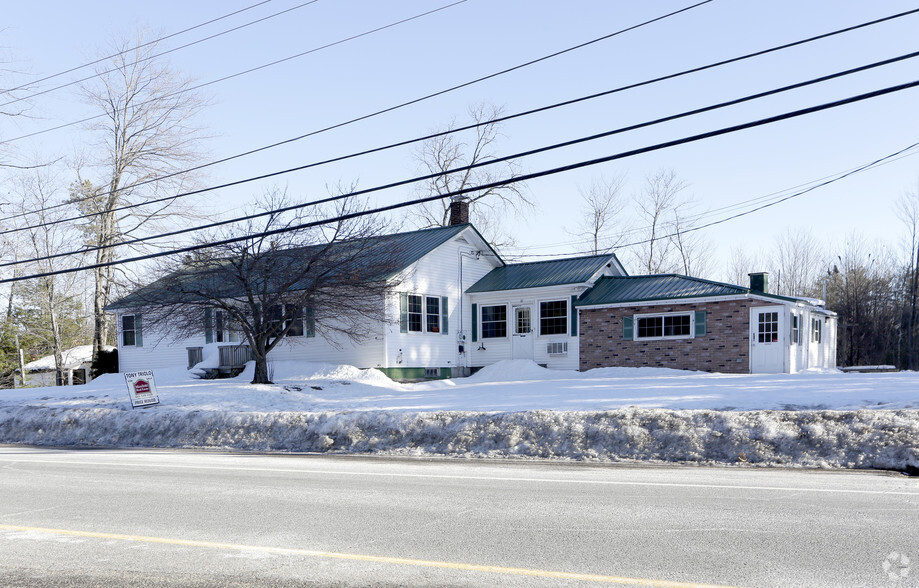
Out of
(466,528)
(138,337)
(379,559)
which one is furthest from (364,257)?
(379,559)

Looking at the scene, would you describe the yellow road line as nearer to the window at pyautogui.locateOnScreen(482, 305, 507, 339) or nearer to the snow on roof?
the window at pyautogui.locateOnScreen(482, 305, 507, 339)

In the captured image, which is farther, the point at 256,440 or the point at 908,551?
the point at 256,440

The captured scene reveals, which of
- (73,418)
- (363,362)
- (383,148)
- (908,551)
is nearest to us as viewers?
(908,551)

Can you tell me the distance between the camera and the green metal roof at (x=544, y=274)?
29.9 m

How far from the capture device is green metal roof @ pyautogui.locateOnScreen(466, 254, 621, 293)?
2994cm

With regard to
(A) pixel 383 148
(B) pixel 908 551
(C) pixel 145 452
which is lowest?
(C) pixel 145 452

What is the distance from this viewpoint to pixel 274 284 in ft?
77.9

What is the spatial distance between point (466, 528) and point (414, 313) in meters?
21.9

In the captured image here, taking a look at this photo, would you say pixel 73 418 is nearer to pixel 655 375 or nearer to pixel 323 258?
pixel 323 258

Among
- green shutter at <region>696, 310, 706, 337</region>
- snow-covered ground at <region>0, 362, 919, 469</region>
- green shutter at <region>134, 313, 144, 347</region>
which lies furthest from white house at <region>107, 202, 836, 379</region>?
snow-covered ground at <region>0, 362, 919, 469</region>

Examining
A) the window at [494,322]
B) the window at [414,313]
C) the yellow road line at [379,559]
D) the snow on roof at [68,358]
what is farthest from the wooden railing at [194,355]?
the snow on roof at [68,358]

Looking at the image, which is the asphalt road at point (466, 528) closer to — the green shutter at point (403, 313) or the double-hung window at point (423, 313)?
the green shutter at point (403, 313)

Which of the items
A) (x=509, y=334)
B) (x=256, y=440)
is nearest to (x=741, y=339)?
(x=509, y=334)

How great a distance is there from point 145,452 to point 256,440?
2.05 metres
